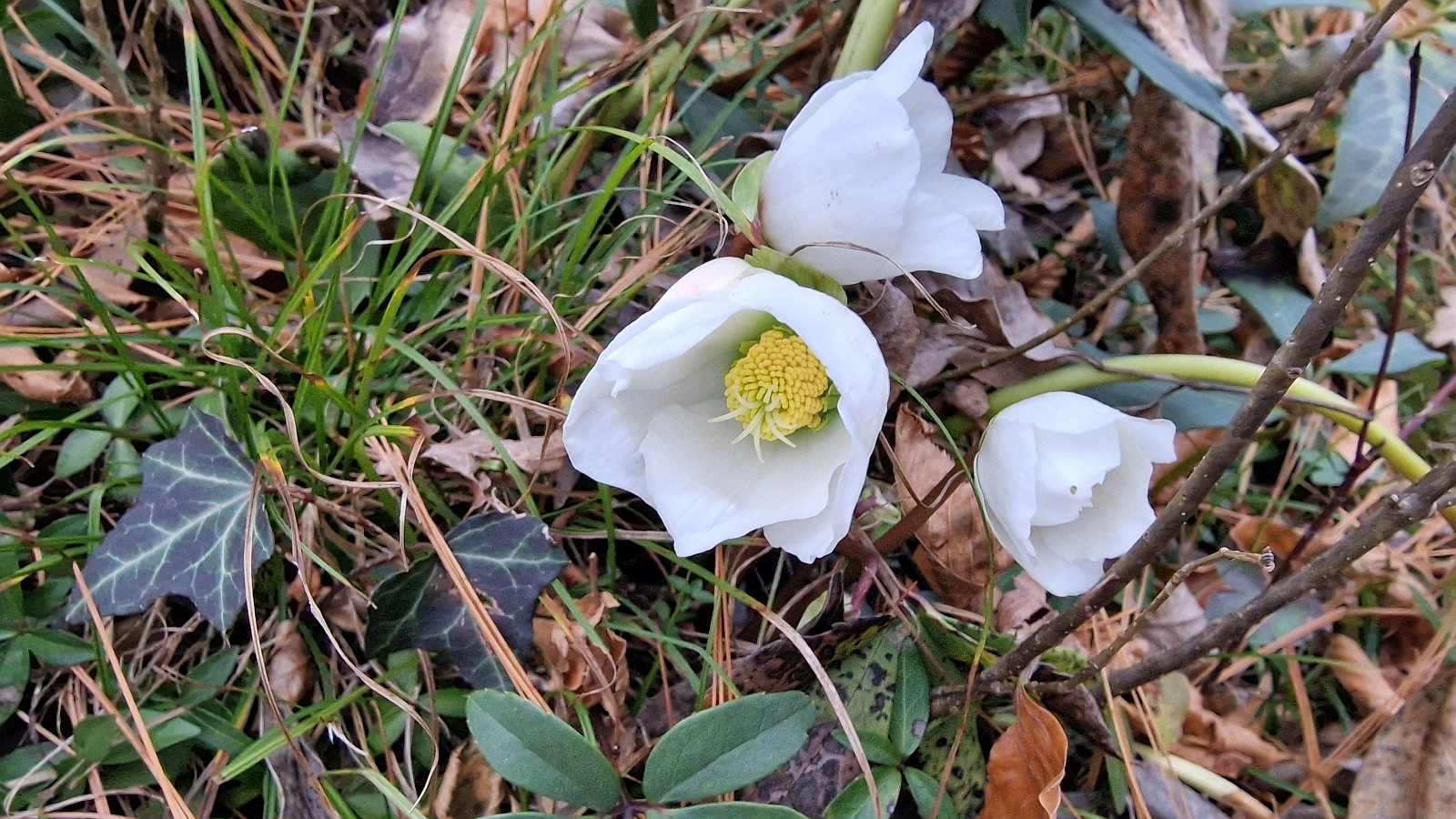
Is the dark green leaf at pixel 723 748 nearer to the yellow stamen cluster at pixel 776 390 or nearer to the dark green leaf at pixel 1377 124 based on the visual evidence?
the yellow stamen cluster at pixel 776 390

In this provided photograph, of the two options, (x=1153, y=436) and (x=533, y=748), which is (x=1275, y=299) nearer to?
(x=1153, y=436)

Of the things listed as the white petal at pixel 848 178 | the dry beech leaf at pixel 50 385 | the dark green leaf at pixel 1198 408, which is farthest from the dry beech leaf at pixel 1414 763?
the dry beech leaf at pixel 50 385

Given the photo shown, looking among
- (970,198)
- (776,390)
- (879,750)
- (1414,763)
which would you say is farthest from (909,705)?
(1414,763)

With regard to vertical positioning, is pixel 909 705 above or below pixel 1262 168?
below

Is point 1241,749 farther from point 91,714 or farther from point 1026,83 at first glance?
point 91,714

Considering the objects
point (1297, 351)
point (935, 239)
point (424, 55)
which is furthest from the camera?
point (424, 55)

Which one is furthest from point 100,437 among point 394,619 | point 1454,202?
point 1454,202

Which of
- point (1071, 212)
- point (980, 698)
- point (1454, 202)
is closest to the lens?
point (980, 698)
